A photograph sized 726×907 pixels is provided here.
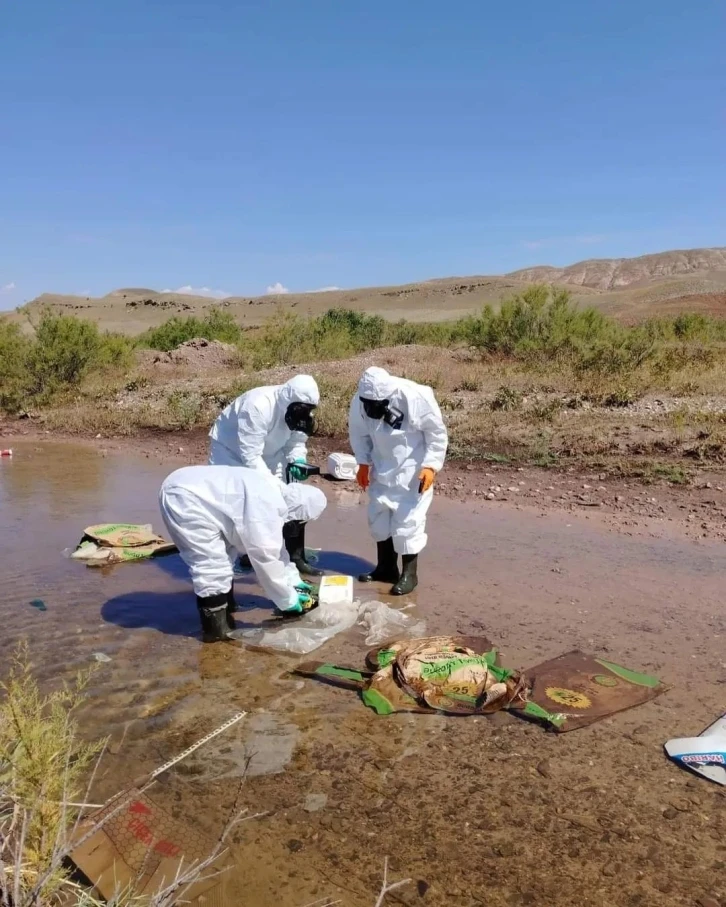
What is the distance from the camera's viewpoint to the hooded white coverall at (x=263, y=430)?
4969 millimetres

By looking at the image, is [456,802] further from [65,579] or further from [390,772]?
[65,579]

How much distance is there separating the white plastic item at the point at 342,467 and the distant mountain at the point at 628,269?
88.2m

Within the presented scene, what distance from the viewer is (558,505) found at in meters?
7.03

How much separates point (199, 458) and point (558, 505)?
487 centimetres

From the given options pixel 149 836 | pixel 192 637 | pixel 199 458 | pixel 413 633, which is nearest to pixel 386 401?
pixel 413 633

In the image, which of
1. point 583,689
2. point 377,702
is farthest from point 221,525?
point 583,689

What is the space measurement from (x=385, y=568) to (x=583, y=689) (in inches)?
79.0

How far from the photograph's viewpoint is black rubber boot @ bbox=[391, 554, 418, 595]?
5012 millimetres

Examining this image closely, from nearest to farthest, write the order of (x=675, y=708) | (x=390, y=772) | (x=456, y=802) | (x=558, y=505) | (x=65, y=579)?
(x=456, y=802)
(x=390, y=772)
(x=675, y=708)
(x=65, y=579)
(x=558, y=505)

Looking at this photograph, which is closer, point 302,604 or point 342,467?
point 302,604

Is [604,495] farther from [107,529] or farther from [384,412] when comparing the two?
[107,529]

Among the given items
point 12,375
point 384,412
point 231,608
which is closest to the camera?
point 231,608

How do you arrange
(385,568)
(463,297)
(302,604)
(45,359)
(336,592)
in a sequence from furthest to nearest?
(463,297) → (45,359) → (385,568) → (336,592) → (302,604)

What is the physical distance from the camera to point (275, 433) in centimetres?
532
